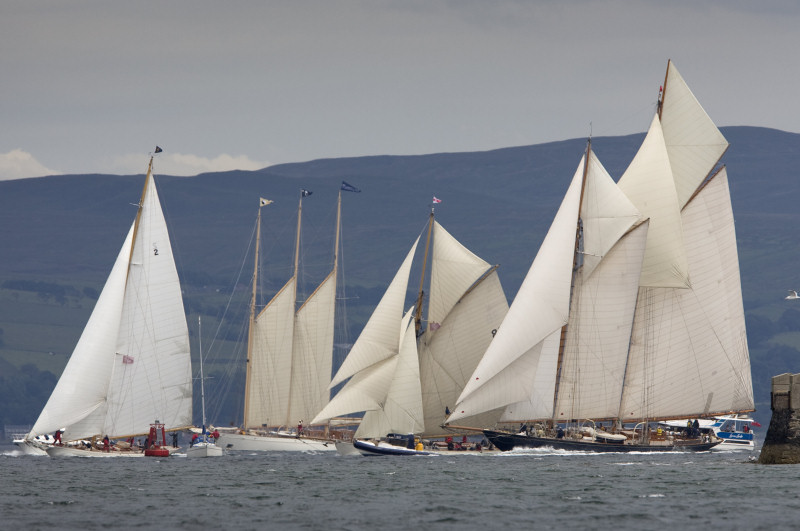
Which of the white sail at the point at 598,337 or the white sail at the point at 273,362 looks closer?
the white sail at the point at 598,337

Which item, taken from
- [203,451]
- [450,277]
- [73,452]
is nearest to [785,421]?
[450,277]

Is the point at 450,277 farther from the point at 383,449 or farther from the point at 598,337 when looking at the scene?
the point at 383,449

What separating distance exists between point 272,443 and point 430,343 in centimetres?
2003

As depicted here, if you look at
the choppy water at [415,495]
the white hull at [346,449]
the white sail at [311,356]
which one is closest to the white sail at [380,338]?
the white hull at [346,449]

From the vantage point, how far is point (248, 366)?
11925cm

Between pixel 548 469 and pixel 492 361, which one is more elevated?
pixel 492 361

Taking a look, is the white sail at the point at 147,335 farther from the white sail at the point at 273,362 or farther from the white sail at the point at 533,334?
the white sail at the point at 533,334

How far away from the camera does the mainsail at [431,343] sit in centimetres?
9706

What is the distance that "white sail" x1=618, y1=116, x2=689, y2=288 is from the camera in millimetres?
93688

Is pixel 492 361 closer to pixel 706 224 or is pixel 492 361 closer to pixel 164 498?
pixel 706 224

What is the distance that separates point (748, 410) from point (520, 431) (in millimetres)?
15762

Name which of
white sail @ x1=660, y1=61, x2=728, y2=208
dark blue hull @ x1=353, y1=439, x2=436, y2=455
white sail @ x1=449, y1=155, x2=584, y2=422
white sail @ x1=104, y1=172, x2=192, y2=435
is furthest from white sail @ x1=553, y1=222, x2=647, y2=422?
white sail @ x1=104, y1=172, x2=192, y2=435

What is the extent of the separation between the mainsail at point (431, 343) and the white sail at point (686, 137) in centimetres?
1439

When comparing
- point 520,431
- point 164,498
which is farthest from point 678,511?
point 520,431
